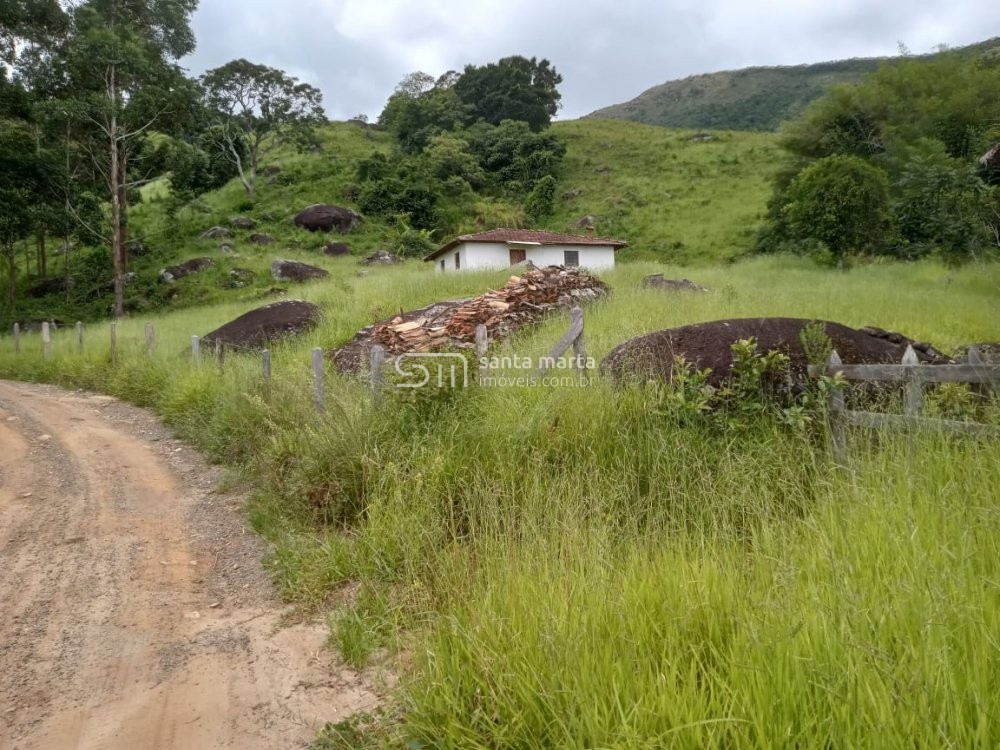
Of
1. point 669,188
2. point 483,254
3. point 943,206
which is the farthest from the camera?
point 669,188

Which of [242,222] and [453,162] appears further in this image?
[453,162]

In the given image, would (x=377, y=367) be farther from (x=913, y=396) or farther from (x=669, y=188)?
(x=669, y=188)

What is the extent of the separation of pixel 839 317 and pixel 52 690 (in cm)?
1114

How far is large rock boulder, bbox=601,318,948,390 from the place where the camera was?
18.4 ft

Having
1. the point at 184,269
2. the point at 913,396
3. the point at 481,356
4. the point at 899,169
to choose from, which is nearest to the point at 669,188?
the point at 899,169

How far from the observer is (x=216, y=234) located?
107 ft

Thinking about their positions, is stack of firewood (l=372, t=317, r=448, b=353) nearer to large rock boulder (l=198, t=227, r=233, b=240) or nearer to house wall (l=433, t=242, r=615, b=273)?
house wall (l=433, t=242, r=615, b=273)

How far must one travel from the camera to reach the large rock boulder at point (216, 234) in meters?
32.4

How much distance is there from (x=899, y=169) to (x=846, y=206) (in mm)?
8839

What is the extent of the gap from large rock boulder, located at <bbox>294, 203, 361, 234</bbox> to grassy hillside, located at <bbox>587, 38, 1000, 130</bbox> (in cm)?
10255

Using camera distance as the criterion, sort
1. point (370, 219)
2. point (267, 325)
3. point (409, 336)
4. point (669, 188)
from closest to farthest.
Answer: point (409, 336) → point (267, 325) → point (370, 219) → point (669, 188)

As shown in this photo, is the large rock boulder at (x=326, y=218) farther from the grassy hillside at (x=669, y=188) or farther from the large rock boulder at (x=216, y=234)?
the grassy hillside at (x=669, y=188)

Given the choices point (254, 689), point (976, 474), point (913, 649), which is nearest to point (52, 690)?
point (254, 689)

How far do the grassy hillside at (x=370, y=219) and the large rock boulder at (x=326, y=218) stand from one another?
0.72 metres
